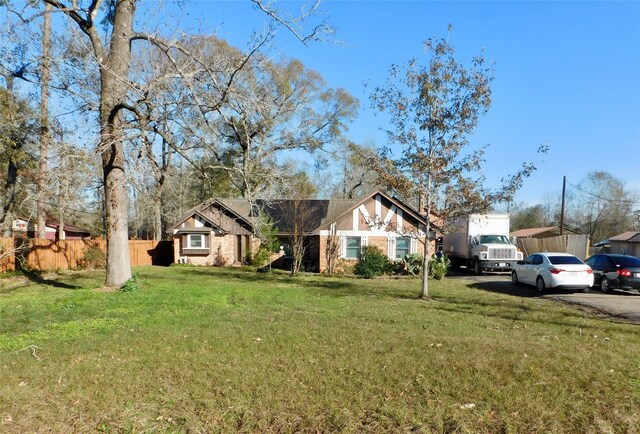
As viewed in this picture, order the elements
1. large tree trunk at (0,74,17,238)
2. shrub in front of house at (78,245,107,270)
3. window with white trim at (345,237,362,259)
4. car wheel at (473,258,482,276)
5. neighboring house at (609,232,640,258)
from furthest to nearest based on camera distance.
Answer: neighboring house at (609,232,640,258) < window with white trim at (345,237,362,259) < car wheel at (473,258,482,276) < shrub in front of house at (78,245,107,270) < large tree trunk at (0,74,17,238)

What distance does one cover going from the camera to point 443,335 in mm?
7824

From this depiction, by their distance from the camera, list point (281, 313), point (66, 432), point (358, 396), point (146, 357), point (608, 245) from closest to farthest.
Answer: point (66, 432)
point (358, 396)
point (146, 357)
point (281, 313)
point (608, 245)

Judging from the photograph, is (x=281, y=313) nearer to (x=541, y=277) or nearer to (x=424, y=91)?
(x=424, y=91)

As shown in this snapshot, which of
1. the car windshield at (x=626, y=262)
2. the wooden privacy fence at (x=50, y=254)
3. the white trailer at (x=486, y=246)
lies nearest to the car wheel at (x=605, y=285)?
the car windshield at (x=626, y=262)

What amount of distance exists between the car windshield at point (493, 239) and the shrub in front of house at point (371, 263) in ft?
20.1

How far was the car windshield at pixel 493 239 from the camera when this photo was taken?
24.8 m

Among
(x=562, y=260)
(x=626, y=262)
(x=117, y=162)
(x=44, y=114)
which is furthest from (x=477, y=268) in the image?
(x=44, y=114)

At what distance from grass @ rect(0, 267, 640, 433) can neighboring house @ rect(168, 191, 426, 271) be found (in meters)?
13.4

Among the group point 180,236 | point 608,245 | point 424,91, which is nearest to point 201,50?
point 424,91

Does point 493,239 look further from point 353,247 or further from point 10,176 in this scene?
point 10,176

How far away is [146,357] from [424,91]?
1022 centimetres

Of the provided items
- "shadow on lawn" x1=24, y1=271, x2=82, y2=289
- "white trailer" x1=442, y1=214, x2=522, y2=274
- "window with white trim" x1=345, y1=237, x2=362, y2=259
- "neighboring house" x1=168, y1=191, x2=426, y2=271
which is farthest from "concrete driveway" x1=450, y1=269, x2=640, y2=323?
"shadow on lawn" x1=24, y1=271, x2=82, y2=289

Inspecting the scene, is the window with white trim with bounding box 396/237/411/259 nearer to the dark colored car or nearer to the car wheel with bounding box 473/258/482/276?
the car wheel with bounding box 473/258/482/276

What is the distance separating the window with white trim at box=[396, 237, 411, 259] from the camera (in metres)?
24.9
